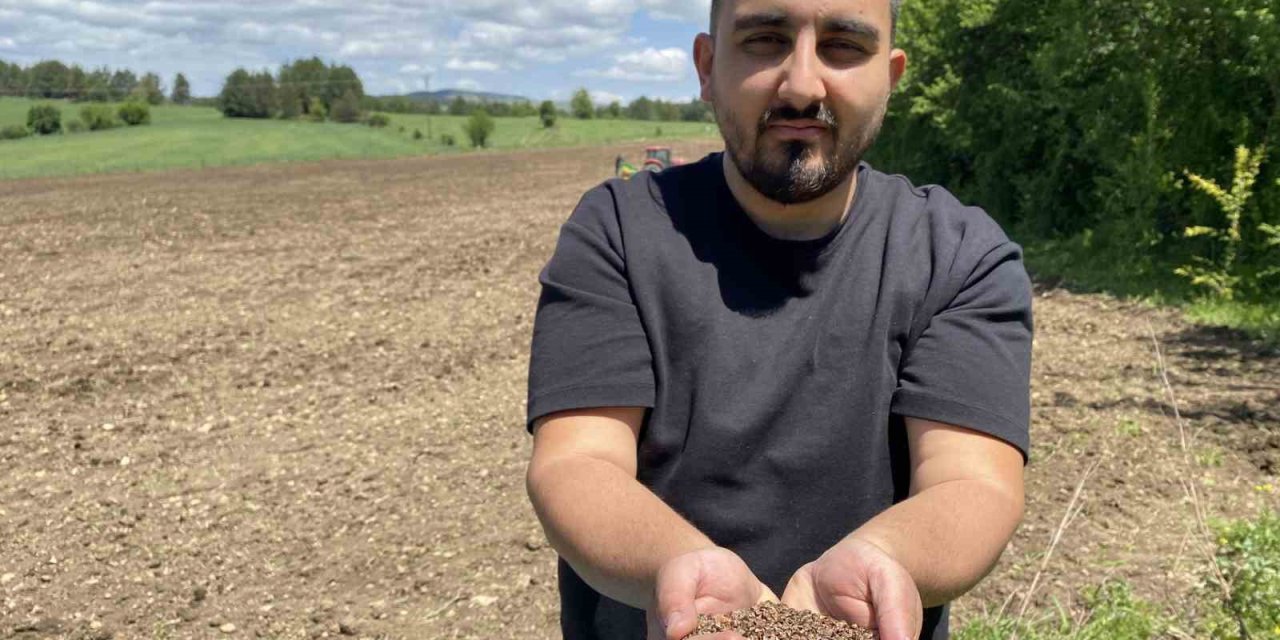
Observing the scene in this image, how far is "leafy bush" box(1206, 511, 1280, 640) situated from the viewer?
11.1ft

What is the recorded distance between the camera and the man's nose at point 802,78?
1655 millimetres

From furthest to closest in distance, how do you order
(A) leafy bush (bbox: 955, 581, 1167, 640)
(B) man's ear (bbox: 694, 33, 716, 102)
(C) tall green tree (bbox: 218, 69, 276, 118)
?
(C) tall green tree (bbox: 218, 69, 276, 118)
(A) leafy bush (bbox: 955, 581, 1167, 640)
(B) man's ear (bbox: 694, 33, 716, 102)

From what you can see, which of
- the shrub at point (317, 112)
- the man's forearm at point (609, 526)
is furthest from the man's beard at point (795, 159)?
the shrub at point (317, 112)

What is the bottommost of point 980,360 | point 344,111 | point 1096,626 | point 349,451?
point 344,111

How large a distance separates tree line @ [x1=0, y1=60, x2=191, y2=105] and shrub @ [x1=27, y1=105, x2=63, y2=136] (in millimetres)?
26200

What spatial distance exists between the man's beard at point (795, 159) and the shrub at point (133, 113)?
275 ft

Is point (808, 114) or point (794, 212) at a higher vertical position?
point (808, 114)

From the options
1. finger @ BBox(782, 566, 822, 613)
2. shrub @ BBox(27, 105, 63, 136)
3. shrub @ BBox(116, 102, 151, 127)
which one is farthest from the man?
shrub @ BBox(116, 102, 151, 127)

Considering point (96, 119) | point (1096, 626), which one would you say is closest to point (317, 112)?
point (96, 119)

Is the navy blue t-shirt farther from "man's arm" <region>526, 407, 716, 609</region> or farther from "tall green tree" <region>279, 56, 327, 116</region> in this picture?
"tall green tree" <region>279, 56, 327, 116</region>

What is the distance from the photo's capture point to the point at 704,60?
191 cm

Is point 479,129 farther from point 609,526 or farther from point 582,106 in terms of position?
point 609,526

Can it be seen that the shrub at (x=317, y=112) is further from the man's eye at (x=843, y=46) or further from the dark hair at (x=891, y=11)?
the man's eye at (x=843, y=46)

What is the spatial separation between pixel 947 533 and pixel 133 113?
84720 millimetres
